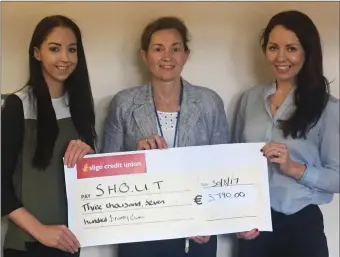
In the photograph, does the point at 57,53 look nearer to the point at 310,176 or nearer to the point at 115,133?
the point at 115,133

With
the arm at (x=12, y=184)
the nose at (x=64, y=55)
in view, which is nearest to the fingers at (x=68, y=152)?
the arm at (x=12, y=184)

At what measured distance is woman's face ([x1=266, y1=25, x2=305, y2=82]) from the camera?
1.38m

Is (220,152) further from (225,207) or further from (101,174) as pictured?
(101,174)

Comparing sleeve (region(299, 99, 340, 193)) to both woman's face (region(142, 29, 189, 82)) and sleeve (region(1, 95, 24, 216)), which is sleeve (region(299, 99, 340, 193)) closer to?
woman's face (region(142, 29, 189, 82))

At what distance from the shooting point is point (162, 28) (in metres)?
1.44

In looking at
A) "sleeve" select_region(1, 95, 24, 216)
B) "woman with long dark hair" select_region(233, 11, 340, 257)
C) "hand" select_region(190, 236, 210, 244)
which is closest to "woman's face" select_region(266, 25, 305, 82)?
"woman with long dark hair" select_region(233, 11, 340, 257)

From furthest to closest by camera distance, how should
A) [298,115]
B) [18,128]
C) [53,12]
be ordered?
1. [53,12]
2. [298,115]
3. [18,128]

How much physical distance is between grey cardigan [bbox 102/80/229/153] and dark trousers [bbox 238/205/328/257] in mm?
297

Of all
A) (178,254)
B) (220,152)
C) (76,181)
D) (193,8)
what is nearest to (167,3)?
(193,8)

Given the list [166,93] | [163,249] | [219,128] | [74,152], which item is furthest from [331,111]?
[74,152]

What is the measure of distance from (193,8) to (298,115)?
20.5 inches

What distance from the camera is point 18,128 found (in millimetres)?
1247

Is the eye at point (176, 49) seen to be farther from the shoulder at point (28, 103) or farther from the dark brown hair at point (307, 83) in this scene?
the shoulder at point (28, 103)

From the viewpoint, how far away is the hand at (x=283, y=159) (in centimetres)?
132
